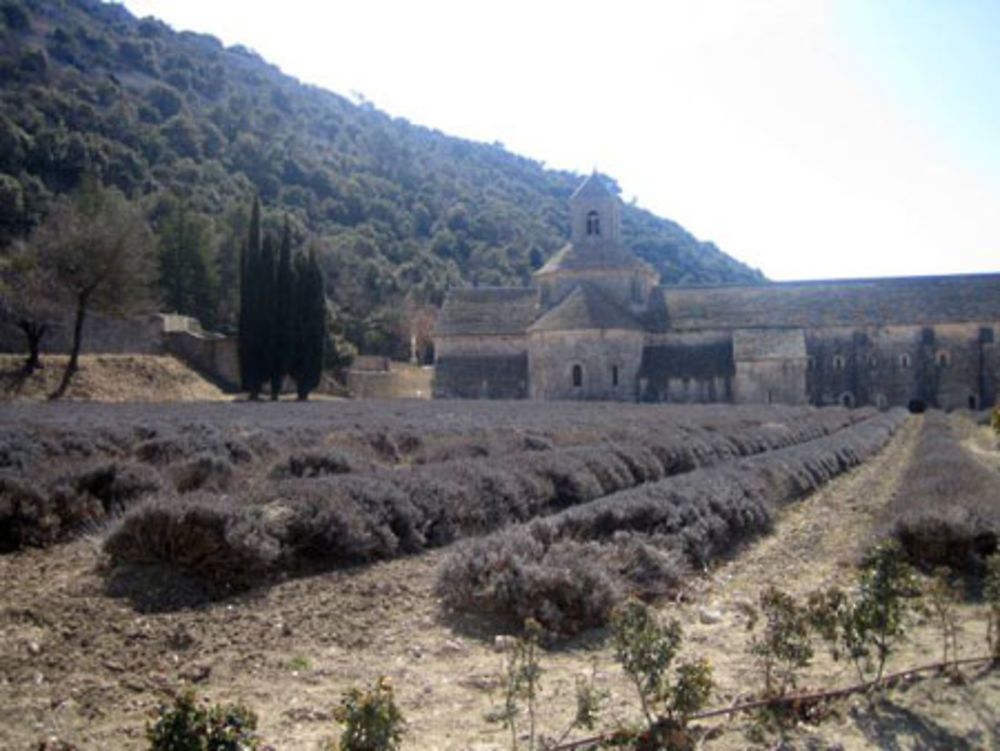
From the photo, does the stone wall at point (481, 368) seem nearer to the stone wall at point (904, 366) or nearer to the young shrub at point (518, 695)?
the stone wall at point (904, 366)

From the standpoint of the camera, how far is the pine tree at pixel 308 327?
42.1m

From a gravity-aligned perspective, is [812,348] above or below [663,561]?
above

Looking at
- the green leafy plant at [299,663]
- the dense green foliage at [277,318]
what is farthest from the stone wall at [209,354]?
the green leafy plant at [299,663]

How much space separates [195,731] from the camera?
132 inches

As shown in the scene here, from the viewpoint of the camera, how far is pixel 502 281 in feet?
271

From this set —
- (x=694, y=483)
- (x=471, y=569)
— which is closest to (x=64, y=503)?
(x=471, y=569)

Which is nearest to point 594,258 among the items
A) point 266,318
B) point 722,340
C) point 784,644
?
point 722,340

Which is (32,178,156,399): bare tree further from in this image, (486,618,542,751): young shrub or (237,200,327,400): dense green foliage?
(486,618,542,751): young shrub

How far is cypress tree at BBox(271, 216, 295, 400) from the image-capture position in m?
41.1

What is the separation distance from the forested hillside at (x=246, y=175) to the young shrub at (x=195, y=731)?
5095 centimetres

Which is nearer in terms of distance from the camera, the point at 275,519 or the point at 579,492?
the point at 275,519

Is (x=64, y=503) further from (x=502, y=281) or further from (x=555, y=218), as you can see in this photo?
(x=555, y=218)

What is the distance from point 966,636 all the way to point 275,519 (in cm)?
602

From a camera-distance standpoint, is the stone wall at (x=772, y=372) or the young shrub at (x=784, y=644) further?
the stone wall at (x=772, y=372)
